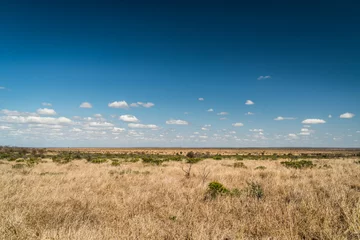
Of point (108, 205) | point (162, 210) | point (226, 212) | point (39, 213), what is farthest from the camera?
point (108, 205)

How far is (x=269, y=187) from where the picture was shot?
990 centimetres

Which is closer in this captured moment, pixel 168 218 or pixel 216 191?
pixel 168 218

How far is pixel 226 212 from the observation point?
614 centimetres

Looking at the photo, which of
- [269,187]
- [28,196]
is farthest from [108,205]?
[269,187]

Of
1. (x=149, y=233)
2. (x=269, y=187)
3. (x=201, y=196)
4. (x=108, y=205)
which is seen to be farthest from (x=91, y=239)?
(x=269, y=187)

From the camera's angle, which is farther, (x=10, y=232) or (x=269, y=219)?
(x=269, y=219)

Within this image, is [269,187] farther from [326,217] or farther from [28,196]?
[28,196]

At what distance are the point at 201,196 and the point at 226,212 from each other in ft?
8.04

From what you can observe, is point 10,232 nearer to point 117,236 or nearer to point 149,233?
point 117,236

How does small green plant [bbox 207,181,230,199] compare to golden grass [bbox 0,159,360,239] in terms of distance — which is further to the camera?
small green plant [bbox 207,181,230,199]

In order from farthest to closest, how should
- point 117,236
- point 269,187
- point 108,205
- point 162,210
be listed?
1. point 269,187
2. point 108,205
3. point 162,210
4. point 117,236

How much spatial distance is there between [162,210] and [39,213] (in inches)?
119

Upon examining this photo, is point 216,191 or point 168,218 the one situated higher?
point 216,191

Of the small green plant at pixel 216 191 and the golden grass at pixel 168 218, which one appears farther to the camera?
the small green plant at pixel 216 191
